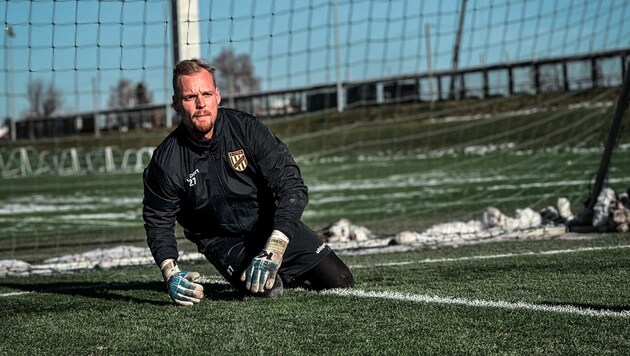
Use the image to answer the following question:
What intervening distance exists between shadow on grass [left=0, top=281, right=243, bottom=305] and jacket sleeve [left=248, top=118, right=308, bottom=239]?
706 mm

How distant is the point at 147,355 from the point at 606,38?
413 inches

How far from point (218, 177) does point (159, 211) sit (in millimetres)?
424

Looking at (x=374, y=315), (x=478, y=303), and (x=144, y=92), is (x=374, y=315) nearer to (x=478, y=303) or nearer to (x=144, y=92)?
(x=478, y=303)

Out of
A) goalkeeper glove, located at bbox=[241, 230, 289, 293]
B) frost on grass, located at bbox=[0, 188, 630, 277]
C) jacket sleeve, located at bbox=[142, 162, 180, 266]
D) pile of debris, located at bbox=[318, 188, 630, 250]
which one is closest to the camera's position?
goalkeeper glove, located at bbox=[241, 230, 289, 293]

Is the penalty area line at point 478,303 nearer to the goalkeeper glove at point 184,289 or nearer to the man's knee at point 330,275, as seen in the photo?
the man's knee at point 330,275

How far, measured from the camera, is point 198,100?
572 centimetres

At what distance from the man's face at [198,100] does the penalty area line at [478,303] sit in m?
1.35

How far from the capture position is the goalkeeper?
572 centimetres

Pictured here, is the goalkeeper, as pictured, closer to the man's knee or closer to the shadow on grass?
the man's knee

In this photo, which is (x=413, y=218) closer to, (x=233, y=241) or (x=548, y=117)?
(x=233, y=241)

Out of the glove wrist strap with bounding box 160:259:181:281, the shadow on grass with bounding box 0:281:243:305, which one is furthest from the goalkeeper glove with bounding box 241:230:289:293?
the shadow on grass with bounding box 0:281:243:305

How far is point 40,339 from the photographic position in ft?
16.3

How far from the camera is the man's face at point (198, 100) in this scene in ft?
18.7

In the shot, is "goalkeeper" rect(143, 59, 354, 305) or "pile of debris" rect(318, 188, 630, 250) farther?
"pile of debris" rect(318, 188, 630, 250)
